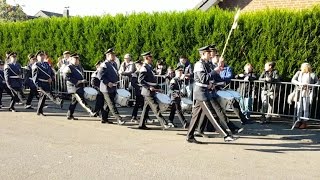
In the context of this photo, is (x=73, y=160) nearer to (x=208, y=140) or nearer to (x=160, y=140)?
(x=160, y=140)

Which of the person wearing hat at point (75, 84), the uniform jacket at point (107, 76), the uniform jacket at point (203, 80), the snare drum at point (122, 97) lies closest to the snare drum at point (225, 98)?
the uniform jacket at point (203, 80)

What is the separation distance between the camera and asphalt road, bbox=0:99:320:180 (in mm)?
6676

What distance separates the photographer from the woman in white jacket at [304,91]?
11141 millimetres

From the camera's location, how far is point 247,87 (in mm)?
12531

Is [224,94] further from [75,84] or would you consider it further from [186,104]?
[75,84]

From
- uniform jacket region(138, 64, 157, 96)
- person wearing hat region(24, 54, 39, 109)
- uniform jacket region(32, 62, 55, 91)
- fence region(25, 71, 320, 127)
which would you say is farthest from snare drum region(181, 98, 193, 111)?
person wearing hat region(24, 54, 39, 109)

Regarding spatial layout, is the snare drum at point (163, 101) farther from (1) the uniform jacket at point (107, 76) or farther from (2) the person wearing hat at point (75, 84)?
(2) the person wearing hat at point (75, 84)

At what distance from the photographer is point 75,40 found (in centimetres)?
1828

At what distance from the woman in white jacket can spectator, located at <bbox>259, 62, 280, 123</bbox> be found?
67cm

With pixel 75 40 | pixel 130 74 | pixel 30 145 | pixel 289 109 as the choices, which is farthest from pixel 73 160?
pixel 75 40

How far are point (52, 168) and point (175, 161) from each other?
77.9 inches

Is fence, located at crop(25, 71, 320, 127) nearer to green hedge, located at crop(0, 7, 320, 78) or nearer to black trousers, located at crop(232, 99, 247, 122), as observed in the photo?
black trousers, located at crop(232, 99, 247, 122)

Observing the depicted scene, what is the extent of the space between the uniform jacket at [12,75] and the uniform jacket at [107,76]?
12.7 feet

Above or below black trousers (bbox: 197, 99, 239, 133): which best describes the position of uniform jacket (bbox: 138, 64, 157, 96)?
above
